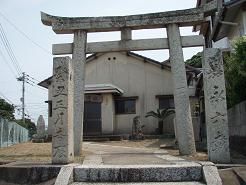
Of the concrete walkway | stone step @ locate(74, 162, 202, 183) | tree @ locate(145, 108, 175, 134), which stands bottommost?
stone step @ locate(74, 162, 202, 183)

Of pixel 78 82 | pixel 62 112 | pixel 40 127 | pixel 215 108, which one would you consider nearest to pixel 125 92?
pixel 40 127

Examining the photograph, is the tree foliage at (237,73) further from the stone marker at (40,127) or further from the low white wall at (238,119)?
the stone marker at (40,127)

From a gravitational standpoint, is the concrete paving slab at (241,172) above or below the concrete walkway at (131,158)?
below

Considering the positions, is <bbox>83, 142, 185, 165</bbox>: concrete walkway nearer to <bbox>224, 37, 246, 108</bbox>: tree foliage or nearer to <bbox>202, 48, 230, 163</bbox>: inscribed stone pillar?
<bbox>202, 48, 230, 163</bbox>: inscribed stone pillar

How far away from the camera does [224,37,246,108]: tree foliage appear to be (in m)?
9.47

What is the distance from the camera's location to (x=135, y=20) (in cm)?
1255

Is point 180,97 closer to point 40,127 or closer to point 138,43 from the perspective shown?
point 138,43

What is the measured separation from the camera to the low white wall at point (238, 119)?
10.1 m

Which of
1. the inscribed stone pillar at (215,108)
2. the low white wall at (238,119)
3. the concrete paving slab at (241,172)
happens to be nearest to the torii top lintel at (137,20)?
the low white wall at (238,119)

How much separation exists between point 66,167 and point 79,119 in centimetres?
451

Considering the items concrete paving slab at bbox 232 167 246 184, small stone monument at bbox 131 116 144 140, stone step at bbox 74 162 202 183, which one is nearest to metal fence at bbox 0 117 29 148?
small stone monument at bbox 131 116 144 140

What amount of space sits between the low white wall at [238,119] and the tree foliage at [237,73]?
1.23 feet

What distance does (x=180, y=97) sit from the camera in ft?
39.2

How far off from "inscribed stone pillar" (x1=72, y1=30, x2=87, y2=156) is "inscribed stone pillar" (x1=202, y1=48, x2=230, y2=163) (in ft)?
17.1
